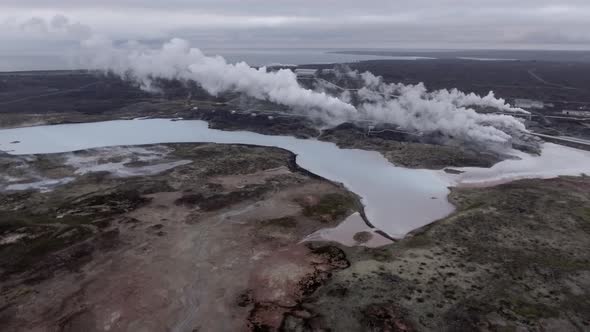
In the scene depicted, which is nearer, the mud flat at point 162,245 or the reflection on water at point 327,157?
the mud flat at point 162,245

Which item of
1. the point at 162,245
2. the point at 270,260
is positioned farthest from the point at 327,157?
the point at 162,245

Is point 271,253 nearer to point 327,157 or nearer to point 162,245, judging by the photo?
point 162,245

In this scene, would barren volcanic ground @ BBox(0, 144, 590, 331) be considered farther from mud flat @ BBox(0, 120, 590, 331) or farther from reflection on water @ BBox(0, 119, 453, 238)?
reflection on water @ BBox(0, 119, 453, 238)

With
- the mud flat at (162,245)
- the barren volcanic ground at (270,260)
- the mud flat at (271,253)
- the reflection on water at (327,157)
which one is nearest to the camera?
the barren volcanic ground at (270,260)

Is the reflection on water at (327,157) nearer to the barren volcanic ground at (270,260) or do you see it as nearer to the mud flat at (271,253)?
the mud flat at (271,253)

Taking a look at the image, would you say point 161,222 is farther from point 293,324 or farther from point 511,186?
point 511,186

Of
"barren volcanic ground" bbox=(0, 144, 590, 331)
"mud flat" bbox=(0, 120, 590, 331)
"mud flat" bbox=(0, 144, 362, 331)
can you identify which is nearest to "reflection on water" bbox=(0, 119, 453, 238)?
"mud flat" bbox=(0, 120, 590, 331)

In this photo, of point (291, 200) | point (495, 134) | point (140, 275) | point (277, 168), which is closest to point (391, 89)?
point (495, 134)

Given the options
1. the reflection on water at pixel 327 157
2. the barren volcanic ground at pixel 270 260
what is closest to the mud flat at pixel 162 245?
the barren volcanic ground at pixel 270 260
